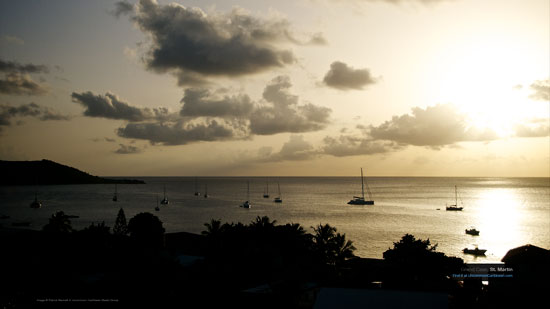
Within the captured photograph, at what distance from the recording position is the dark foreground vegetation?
27.2 m

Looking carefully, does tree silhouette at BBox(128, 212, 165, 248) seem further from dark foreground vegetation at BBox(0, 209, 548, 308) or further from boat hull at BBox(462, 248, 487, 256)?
boat hull at BBox(462, 248, 487, 256)

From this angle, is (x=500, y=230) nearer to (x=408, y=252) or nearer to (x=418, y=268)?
(x=408, y=252)

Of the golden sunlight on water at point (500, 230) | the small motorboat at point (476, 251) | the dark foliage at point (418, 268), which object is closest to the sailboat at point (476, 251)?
the small motorboat at point (476, 251)

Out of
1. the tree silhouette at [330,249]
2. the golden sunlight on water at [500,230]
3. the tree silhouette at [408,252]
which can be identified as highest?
the tree silhouette at [408,252]

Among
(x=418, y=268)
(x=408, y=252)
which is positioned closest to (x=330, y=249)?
(x=408, y=252)

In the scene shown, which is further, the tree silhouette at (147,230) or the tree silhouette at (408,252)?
the tree silhouette at (147,230)

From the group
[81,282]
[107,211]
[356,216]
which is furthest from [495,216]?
[81,282]

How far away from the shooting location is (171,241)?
6581 cm

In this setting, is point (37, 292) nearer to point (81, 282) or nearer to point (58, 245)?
point (81, 282)

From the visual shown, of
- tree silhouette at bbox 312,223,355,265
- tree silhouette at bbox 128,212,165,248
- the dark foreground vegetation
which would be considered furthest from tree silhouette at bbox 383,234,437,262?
tree silhouette at bbox 128,212,165,248

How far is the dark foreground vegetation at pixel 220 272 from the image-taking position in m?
27.2

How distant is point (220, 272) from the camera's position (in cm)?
3152

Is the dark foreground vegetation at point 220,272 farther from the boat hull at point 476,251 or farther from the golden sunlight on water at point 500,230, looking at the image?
the golden sunlight on water at point 500,230

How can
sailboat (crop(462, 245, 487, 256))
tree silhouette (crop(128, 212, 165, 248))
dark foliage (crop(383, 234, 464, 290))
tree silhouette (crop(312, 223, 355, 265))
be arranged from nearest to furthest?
1. dark foliage (crop(383, 234, 464, 290))
2. tree silhouette (crop(312, 223, 355, 265))
3. tree silhouette (crop(128, 212, 165, 248))
4. sailboat (crop(462, 245, 487, 256))
